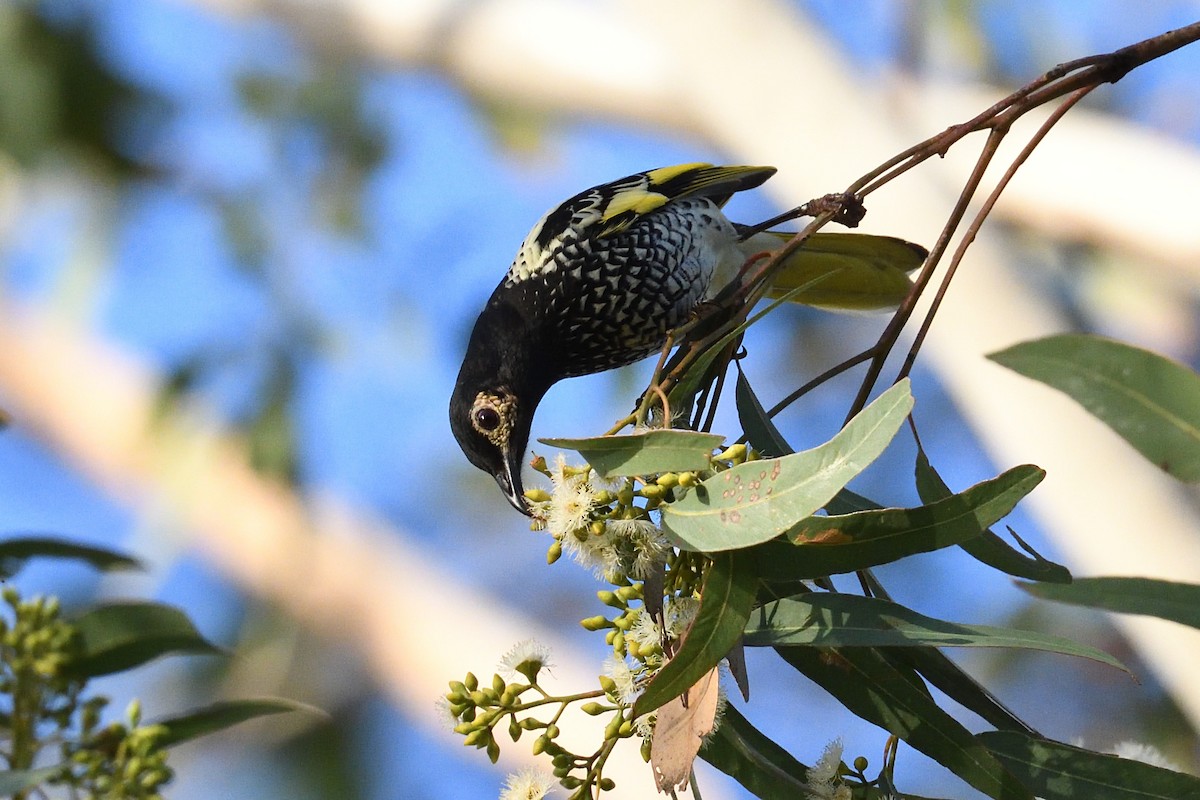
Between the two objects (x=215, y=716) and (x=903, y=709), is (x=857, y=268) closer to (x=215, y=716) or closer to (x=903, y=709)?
(x=903, y=709)

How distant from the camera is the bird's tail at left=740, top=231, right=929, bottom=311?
2453 millimetres

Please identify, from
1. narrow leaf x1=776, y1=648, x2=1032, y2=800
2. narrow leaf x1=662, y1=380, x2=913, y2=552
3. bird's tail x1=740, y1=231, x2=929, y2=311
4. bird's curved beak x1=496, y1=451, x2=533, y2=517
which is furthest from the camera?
bird's tail x1=740, y1=231, x2=929, y2=311

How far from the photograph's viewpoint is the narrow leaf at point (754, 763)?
135 centimetres

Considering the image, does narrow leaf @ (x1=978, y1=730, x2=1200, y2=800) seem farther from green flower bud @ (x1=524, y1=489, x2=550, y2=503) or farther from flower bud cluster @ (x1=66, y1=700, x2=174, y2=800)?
flower bud cluster @ (x1=66, y1=700, x2=174, y2=800)

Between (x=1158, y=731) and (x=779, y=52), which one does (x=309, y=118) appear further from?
(x=1158, y=731)

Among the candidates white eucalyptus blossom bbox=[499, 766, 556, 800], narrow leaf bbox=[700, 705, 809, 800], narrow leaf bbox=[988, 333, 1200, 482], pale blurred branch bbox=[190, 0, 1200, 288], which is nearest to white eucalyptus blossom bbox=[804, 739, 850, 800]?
narrow leaf bbox=[700, 705, 809, 800]

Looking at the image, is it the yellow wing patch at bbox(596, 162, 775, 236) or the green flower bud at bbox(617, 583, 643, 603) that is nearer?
the green flower bud at bbox(617, 583, 643, 603)

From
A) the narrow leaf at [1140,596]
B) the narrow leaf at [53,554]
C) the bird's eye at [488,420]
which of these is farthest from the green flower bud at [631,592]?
the bird's eye at [488,420]

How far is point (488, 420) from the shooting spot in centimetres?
236

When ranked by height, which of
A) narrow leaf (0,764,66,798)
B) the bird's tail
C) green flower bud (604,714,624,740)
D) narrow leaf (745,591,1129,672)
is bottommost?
narrow leaf (0,764,66,798)

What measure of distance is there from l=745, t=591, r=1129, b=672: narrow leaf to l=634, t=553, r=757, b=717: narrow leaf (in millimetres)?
136

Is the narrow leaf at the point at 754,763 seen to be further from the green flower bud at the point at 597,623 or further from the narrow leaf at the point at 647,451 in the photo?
the narrow leaf at the point at 647,451

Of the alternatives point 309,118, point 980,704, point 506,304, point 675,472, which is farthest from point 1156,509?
point 309,118

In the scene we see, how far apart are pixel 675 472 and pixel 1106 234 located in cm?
519
